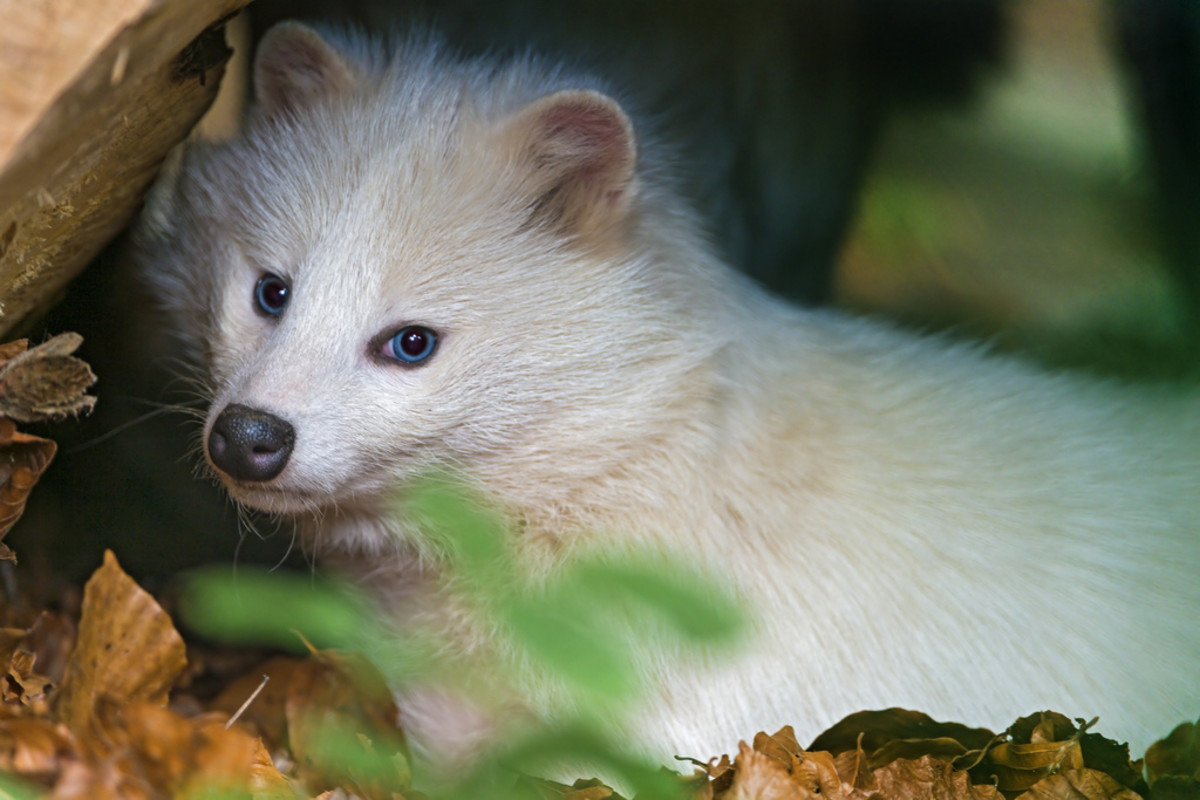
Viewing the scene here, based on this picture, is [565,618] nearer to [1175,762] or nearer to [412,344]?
[412,344]

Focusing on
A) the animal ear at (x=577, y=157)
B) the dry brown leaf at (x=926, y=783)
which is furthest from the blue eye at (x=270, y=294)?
the dry brown leaf at (x=926, y=783)

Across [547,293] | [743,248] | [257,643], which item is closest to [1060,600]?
[547,293]

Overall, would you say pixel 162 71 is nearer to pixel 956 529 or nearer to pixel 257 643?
pixel 257 643

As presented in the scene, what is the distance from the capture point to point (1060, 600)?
9.14ft

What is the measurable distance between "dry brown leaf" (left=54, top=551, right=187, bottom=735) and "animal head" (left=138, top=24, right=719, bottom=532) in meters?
0.34

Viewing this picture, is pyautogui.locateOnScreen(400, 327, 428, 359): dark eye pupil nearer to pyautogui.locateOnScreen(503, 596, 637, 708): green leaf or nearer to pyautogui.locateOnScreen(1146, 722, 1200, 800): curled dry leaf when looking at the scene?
pyautogui.locateOnScreen(503, 596, 637, 708): green leaf

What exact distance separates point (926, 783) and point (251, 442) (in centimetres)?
168

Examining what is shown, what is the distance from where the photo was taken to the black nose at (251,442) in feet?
7.91

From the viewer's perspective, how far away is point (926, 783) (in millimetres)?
2418

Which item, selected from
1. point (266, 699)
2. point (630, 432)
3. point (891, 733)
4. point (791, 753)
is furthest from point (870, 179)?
point (266, 699)

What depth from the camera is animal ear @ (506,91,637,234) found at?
2.67 metres

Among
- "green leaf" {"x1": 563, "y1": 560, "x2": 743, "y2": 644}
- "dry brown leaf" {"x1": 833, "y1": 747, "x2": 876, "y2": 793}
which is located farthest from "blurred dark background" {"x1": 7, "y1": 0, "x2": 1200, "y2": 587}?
Answer: "green leaf" {"x1": 563, "y1": 560, "x2": 743, "y2": 644}

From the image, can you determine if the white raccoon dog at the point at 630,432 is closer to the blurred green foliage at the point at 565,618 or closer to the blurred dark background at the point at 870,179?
the blurred dark background at the point at 870,179

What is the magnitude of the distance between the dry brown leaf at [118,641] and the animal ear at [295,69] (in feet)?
4.60
